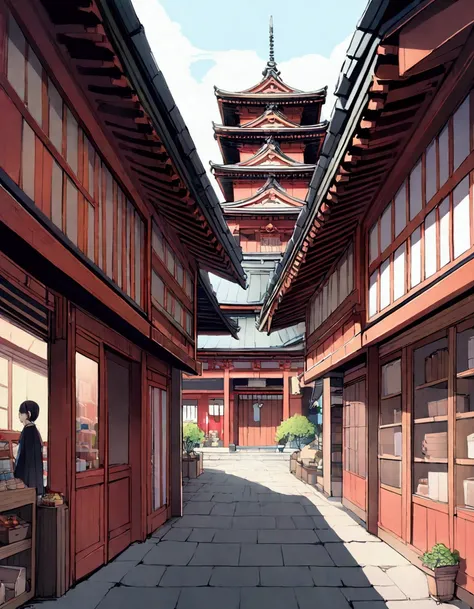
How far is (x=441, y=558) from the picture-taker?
22.5ft

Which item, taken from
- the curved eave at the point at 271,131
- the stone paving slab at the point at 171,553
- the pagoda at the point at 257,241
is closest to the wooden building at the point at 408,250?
the stone paving slab at the point at 171,553

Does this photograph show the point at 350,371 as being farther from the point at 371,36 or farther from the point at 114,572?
the point at 371,36

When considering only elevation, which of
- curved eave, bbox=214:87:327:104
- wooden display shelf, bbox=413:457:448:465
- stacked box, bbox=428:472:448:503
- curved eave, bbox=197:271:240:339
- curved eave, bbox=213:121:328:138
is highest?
curved eave, bbox=214:87:327:104

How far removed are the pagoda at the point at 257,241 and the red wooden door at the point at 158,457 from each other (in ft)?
59.6

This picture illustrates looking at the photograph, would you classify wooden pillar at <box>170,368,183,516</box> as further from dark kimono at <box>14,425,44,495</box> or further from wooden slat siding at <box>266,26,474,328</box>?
dark kimono at <box>14,425,44,495</box>

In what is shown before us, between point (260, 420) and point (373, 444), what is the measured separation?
2206 cm

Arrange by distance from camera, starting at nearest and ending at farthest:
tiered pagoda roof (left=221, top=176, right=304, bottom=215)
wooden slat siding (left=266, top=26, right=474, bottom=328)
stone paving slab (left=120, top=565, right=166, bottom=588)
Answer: wooden slat siding (left=266, top=26, right=474, bottom=328), stone paving slab (left=120, top=565, right=166, bottom=588), tiered pagoda roof (left=221, top=176, right=304, bottom=215)

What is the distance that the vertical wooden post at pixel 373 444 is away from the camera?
35.4 ft

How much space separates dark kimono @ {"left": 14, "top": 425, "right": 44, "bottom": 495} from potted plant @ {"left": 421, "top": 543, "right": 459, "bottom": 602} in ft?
14.4

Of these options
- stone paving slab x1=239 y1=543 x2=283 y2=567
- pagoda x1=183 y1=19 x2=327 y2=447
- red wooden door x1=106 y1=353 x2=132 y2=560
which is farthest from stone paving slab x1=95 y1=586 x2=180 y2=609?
pagoda x1=183 y1=19 x2=327 y2=447

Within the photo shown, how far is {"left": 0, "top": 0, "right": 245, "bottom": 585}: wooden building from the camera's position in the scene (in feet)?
17.0

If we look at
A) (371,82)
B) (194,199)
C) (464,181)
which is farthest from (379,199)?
(371,82)

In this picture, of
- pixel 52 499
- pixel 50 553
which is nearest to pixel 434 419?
pixel 52 499

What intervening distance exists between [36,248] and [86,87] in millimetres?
2030
